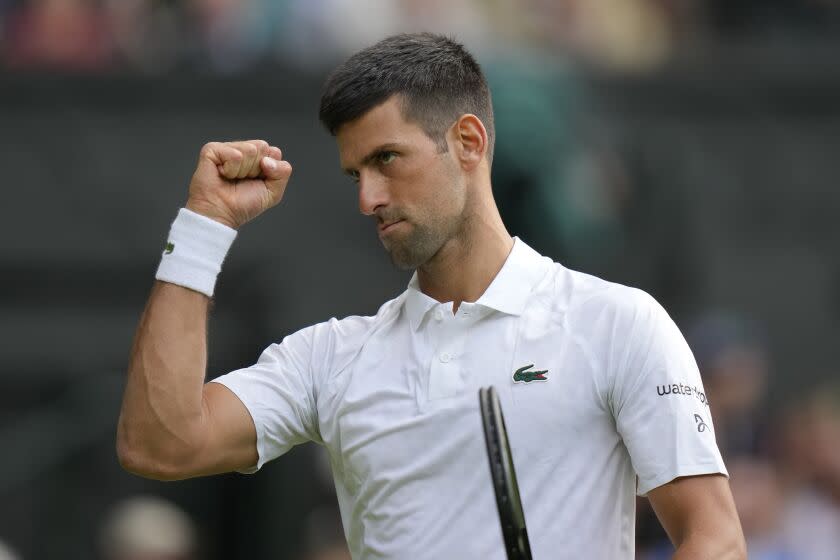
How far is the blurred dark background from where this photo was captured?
26.2 ft

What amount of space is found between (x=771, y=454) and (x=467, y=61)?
407 centimetres

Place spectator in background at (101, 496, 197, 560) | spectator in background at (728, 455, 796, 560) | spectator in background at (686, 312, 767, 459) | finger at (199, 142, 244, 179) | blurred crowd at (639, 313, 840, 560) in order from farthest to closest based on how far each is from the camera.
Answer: spectator in background at (686, 312, 767, 459) → spectator in background at (101, 496, 197, 560) → blurred crowd at (639, 313, 840, 560) → spectator in background at (728, 455, 796, 560) → finger at (199, 142, 244, 179)

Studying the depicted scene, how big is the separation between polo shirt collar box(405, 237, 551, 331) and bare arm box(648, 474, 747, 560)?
573 mm

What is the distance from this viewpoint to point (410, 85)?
3904 millimetres

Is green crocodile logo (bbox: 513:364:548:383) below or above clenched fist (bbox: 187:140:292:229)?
below

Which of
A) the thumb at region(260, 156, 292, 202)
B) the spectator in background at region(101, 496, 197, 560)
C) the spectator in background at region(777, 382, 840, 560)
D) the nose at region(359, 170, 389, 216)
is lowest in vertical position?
the spectator in background at region(777, 382, 840, 560)

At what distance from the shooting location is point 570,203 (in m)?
8.07

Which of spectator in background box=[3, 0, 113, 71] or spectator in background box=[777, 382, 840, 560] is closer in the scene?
spectator in background box=[777, 382, 840, 560]

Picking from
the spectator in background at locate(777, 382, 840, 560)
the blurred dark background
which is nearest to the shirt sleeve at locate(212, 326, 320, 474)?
the blurred dark background

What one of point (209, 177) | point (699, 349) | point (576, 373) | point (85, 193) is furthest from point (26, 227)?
point (576, 373)

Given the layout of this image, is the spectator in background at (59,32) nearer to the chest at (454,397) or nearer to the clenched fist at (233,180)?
the clenched fist at (233,180)

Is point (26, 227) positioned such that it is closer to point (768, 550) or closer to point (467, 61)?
point (768, 550)

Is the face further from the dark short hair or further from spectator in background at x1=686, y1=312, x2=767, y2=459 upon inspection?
spectator in background at x1=686, y1=312, x2=767, y2=459

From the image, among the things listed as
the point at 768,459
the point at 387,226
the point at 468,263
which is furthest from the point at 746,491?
the point at 387,226
